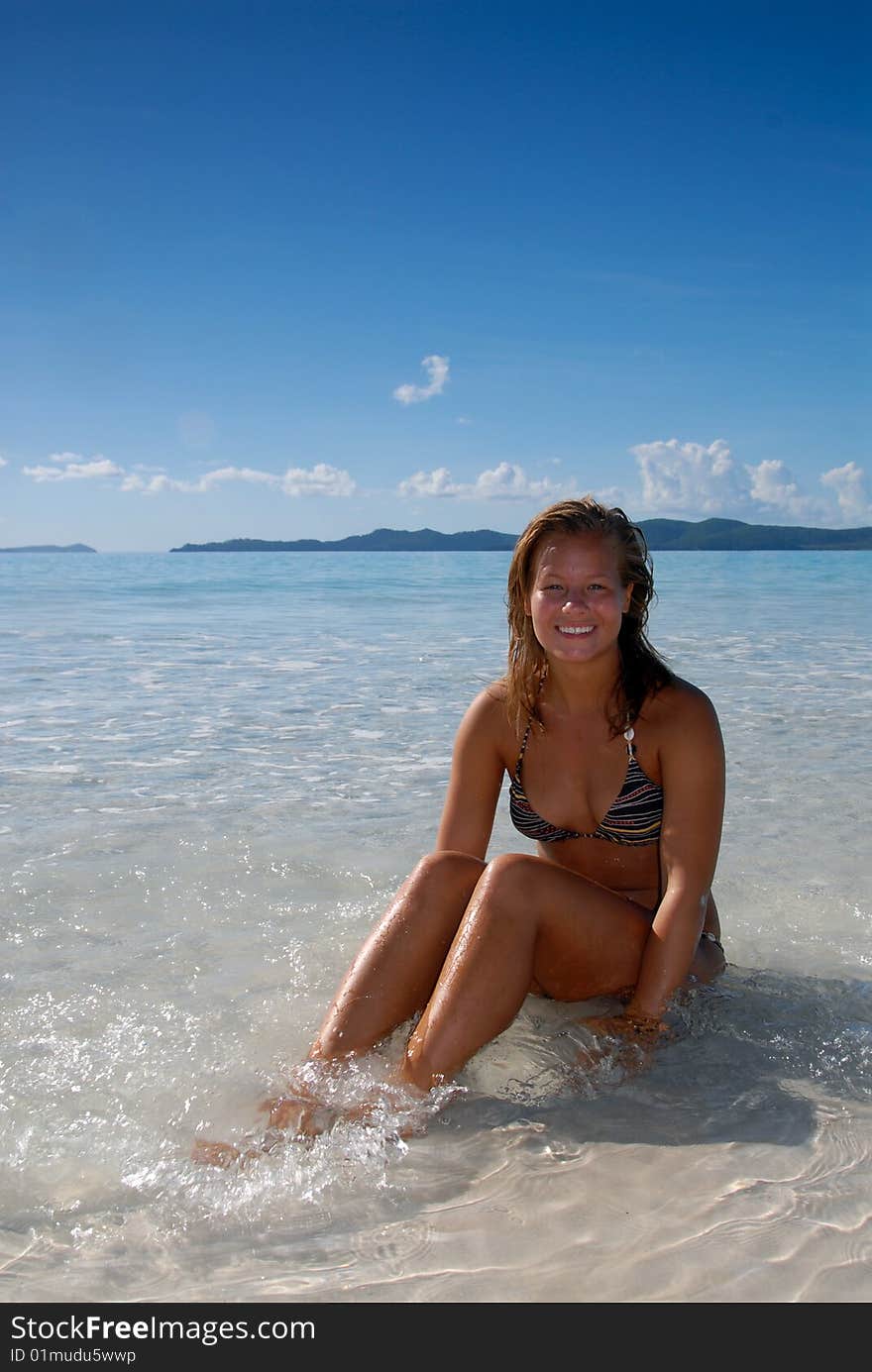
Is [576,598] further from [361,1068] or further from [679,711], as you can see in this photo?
[361,1068]

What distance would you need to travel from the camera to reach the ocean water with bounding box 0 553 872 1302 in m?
A: 2.16

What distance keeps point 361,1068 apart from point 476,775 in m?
0.99

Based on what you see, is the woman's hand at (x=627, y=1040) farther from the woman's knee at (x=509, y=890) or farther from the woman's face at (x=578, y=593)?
the woman's face at (x=578, y=593)

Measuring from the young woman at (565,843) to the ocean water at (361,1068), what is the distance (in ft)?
0.58

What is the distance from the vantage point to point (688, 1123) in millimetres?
2686

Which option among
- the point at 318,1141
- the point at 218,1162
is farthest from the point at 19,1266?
the point at 318,1141

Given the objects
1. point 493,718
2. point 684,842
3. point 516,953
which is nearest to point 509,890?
point 516,953

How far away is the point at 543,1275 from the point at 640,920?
1.15 m

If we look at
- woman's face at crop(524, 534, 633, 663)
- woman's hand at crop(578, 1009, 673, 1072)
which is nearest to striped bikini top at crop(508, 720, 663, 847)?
woman's face at crop(524, 534, 633, 663)

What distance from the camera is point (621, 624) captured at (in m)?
3.25

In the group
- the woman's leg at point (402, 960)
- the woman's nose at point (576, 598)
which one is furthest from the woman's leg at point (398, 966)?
the woman's nose at point (576, 598)

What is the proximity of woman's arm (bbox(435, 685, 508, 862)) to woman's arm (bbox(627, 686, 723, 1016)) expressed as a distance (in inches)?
21.4
